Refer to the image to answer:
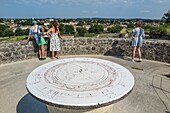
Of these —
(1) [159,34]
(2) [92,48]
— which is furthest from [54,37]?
(1) [159,34]

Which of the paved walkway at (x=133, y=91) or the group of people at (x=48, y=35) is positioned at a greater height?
the group of people at (x=48, y=35)

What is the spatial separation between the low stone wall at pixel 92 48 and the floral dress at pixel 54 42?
1.39 ft

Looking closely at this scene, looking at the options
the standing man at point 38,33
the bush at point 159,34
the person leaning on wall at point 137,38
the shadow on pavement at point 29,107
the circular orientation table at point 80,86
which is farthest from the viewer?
the bush at point 159,34

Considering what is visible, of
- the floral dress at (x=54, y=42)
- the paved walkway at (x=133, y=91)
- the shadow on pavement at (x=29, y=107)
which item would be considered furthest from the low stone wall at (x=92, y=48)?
the shadow on pavement at (x=29, y=107)

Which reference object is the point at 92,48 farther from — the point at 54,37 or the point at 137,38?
the point at 137,38

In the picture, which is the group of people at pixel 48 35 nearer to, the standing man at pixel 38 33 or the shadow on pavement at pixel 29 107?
the standing man at pixel 38 33

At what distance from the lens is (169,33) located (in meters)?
8.38

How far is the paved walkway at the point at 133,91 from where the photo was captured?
142 inches

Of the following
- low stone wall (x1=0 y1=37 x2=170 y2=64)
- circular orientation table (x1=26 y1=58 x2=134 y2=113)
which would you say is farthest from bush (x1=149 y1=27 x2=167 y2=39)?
circular orientation table (x1=26 y1=58 x2=134 y2=113)

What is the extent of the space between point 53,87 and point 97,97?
74cm

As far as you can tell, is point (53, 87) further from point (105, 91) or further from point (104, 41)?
point (104, 41)

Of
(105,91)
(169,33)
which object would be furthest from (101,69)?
(169,33)

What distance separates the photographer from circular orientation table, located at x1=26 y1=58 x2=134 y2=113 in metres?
2.46

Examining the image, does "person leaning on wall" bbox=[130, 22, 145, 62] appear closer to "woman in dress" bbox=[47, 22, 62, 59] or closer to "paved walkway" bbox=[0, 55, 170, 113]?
"paved walkway" bbox=[0, 55, 170, 113]
